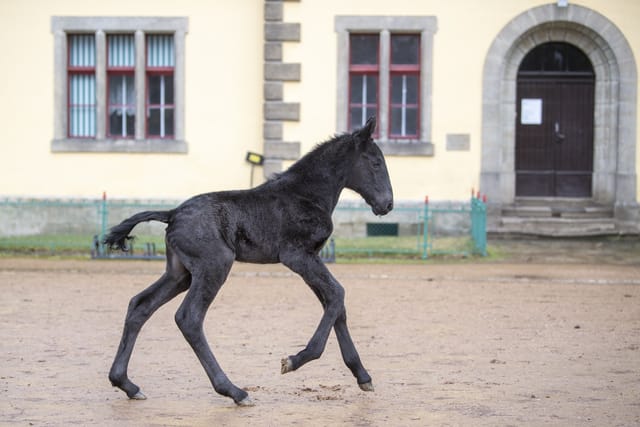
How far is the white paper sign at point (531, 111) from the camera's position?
22.9 metres

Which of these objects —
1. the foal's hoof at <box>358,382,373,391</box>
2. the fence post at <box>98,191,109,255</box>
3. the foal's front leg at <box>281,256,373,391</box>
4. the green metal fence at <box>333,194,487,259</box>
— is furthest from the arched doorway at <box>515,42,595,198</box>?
the foal's front leg at <box>281,256,373,391</box>

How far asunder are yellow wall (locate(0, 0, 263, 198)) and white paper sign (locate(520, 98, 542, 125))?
5133mm

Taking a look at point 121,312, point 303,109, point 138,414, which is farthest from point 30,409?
point 303,109

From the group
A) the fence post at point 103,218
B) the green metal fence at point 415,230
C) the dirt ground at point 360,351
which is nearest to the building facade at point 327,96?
the green metal fence at point 415,230

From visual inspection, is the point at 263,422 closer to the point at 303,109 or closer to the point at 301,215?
the point at 301,215

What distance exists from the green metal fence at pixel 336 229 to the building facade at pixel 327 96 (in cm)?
57

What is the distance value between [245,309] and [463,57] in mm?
9711

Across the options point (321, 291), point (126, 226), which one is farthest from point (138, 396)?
point (321, 291)

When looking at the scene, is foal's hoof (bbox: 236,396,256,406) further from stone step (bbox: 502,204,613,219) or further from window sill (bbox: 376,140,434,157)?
stone step (bbox: 502,204,613,219)

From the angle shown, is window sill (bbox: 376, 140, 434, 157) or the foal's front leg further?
window sill (bbox: 376, 140, 434, 157)

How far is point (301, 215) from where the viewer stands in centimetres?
880

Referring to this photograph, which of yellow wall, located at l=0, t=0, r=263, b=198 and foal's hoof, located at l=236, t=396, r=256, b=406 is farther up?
yellow wall, located at l=0, t=0, r=263, b=198

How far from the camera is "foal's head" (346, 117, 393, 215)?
9.12 m

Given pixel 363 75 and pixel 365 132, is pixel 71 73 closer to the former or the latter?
pixel 363 75
